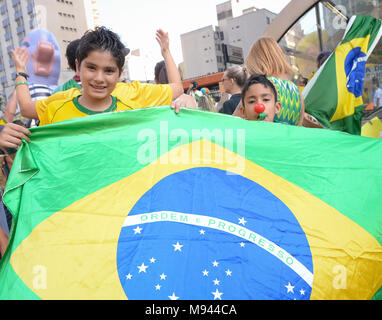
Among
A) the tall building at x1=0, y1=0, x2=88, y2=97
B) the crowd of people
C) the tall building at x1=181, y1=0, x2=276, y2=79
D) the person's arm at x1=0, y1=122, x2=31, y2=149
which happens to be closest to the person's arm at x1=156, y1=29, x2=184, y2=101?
the crowd of people

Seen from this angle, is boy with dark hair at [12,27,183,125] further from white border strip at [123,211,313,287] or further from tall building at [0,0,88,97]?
tall building at [0,0,88,97]

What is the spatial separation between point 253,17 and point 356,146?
57.5 meters

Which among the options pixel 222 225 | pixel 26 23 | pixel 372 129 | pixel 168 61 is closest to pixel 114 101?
pixel 168 61

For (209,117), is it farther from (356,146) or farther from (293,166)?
(356,146)

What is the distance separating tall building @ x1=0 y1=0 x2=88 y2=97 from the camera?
58.2 metres

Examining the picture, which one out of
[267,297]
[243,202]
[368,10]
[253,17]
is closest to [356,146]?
[243,202]

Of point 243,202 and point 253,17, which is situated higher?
point 253,17

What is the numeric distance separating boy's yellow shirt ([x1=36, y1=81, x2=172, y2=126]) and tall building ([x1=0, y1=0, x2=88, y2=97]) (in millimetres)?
59708

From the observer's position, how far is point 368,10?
20.0 feet

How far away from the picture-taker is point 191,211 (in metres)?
1.95

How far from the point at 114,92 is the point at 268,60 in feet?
4.51

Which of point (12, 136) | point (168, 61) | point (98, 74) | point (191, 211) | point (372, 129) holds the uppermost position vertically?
point (168, 61)

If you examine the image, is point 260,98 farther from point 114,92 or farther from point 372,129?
point 372,129

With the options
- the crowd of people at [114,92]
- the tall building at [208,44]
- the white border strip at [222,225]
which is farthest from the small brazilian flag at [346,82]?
the tall building at [208,44]
